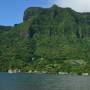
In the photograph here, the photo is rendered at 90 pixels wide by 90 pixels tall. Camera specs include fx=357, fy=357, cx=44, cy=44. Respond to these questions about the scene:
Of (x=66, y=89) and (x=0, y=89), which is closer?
Answer: (x=0, y=89)

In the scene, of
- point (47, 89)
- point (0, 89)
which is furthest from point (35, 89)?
point (0, 89)

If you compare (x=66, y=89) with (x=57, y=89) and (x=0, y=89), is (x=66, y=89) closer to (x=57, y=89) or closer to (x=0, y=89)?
(x=57, y=89)

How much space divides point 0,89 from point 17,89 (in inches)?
338

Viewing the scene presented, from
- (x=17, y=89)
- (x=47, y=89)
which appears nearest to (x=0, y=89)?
(x=17, y=89)

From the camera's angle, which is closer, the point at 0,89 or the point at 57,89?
the point at 0,89

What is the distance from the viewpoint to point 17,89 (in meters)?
142

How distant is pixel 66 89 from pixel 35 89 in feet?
43.1

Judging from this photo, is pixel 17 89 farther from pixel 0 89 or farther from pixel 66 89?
pixel 66 89

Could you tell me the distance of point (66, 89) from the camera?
5856 inches

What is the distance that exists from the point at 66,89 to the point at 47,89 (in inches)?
337

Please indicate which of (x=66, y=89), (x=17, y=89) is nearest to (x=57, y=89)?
(x=66, y=89)

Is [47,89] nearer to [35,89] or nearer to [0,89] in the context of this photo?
[35,89]

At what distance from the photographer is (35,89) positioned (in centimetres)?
14612

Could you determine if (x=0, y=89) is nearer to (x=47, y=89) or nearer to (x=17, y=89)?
(x=17, y=89)
